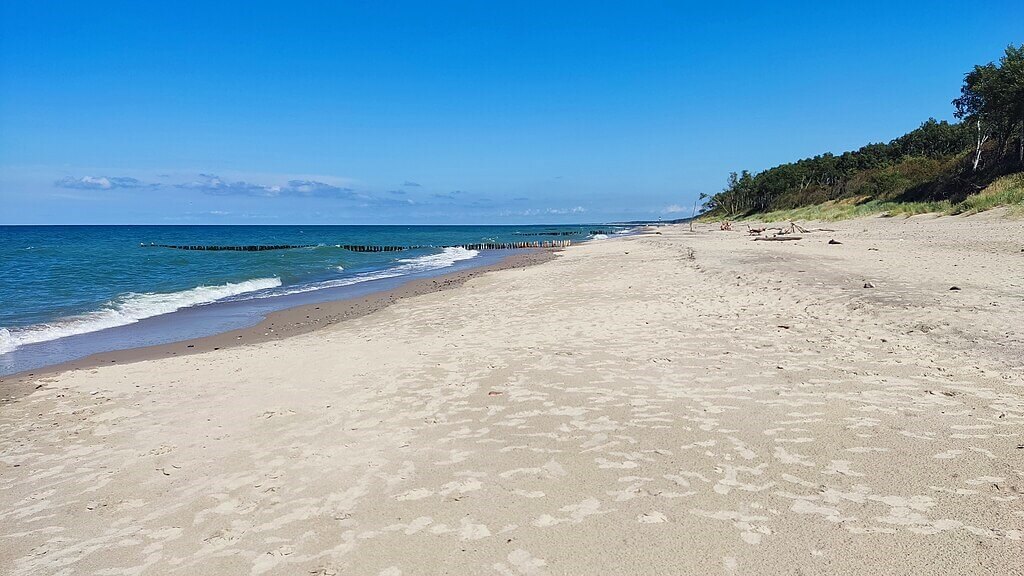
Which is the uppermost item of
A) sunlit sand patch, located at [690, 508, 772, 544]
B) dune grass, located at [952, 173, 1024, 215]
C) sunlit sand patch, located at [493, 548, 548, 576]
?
dune grass, located at [952, 173, 1024, 215]

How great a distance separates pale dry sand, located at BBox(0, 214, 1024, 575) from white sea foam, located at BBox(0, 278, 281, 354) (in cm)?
542

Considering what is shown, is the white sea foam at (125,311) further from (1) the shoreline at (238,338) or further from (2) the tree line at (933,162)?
(2) the tree line at (933,162)

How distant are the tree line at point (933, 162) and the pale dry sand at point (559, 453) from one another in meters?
34.3

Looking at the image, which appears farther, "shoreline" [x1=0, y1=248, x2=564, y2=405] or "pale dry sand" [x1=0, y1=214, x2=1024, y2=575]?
"shoreline" [x1=0, y1=248, x2=564, y2=405]

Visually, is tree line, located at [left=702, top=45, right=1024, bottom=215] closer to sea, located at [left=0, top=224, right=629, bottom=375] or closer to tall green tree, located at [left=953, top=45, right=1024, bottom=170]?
tall green tree, located at [left=953, top=45, right=1024, bottom=170]

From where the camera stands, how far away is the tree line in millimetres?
34344

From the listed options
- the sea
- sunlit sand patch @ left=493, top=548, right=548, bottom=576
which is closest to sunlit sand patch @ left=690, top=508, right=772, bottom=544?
sunlit sand patch @ left=493, top=548, right=548, bottom=576

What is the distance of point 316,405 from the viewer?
6348 millimetres

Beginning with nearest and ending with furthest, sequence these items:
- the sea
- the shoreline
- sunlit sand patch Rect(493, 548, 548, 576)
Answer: sunlit sand patch Rect(493, 548, 548, 576), the shoreline, the sea

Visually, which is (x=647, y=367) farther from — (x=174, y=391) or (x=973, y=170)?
(x=973, y=170)

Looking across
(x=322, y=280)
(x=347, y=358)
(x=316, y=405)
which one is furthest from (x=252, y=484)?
(x=322, y=280)

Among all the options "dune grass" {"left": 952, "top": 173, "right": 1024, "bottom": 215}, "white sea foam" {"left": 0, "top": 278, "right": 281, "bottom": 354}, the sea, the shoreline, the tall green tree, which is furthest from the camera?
the tall green tree

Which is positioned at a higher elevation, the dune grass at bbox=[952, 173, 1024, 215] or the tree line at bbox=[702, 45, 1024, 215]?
the tree line at bbox=[702, 45, 1024, 215]

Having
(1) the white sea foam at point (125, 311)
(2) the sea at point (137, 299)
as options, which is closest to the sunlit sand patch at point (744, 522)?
(2) the sea at point (137, 299)
